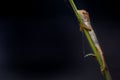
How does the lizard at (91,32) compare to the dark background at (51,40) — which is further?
the dark background at (51,40)

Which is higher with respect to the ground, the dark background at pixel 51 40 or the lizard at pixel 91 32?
the lizard at pixel 91 32

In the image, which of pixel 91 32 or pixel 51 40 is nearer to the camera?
pixel 91 32

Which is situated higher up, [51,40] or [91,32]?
[91,32]

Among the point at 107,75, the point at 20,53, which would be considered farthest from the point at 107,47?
the point at 107,75

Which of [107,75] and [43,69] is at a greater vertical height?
[107,75]

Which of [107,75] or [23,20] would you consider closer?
[107,75]

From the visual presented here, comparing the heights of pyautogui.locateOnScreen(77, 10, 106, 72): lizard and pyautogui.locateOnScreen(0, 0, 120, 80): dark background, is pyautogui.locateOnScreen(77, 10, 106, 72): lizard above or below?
above

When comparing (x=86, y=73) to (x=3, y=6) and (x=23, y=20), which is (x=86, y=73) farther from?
(x=3, y=6)

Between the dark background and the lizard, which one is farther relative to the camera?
the dark background
